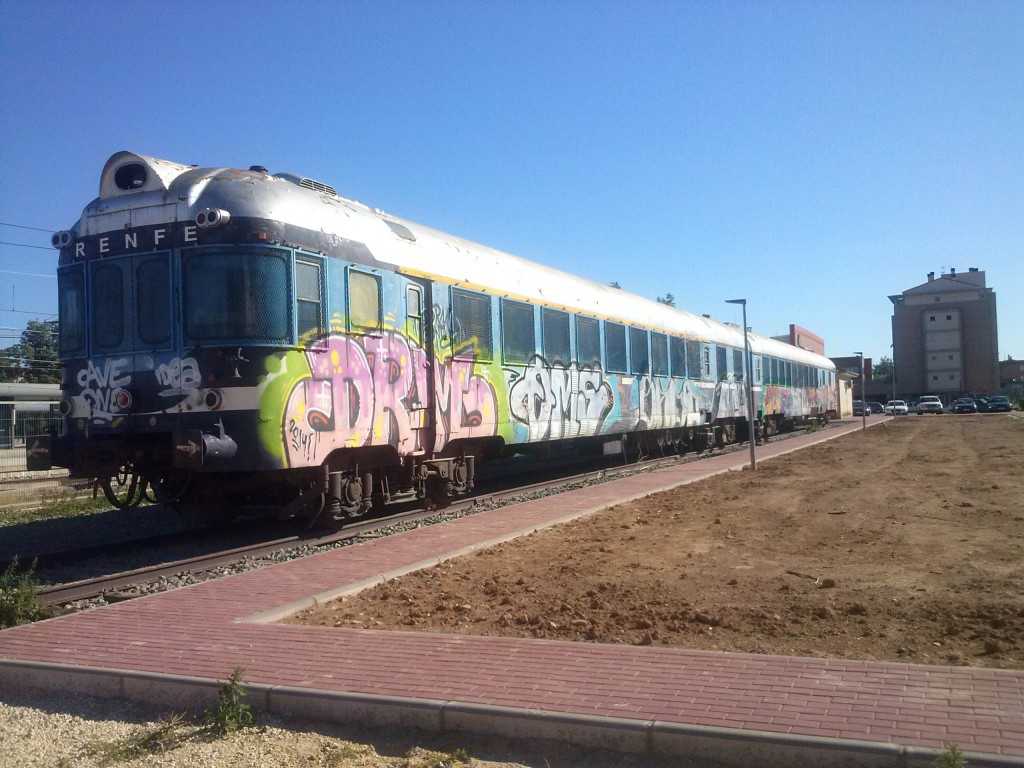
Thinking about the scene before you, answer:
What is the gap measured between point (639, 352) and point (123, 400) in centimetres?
1306

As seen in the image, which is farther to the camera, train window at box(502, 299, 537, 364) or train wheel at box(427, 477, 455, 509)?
train window at box(502, 299, 537, 364)

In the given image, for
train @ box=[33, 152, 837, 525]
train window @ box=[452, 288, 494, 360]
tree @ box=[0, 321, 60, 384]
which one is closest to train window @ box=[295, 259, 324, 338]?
train @ box=[33, 152, 837, 525]

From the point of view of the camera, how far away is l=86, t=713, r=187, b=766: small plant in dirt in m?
4.54

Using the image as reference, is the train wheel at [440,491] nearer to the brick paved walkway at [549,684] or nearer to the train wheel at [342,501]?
the train wheel at [342,501]

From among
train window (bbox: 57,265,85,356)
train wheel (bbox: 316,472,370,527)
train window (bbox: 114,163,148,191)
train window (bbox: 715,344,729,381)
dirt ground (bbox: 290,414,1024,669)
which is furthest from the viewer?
train window (bbox: 715,344,729,381)

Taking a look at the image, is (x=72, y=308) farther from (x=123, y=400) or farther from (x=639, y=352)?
(x=639, y=352)

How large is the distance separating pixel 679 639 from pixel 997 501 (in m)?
9.21

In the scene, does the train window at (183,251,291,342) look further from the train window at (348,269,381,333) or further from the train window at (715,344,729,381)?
the train window at (715,344,729,381)

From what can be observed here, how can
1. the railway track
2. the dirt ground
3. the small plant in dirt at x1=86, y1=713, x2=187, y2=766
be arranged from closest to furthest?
the small plant in dirt at x1=86, y1=713, x2=187, y2=766, the dirt ground, the railway track

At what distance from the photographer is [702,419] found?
25.5 metres

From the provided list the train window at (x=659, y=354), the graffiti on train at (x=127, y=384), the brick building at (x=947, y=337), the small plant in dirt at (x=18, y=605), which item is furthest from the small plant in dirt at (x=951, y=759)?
the brick building at (x=947, y=337)

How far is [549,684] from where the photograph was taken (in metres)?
4.95

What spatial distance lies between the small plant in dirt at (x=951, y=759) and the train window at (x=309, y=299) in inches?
310

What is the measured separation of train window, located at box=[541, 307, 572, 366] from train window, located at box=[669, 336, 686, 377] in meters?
6.69
